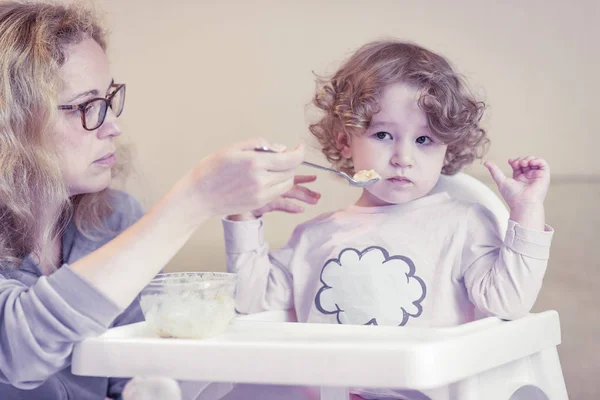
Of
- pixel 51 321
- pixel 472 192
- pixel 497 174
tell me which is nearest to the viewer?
pixel 51 321

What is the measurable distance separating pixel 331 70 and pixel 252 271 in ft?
2.26

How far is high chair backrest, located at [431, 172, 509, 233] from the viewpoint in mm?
1201

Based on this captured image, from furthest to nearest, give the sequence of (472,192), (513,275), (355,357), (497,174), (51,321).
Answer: (472,192), (497,174), (513,275), (51,321), (355,357)

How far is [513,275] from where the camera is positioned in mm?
1025

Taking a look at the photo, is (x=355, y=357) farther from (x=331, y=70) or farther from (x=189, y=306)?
(x=331, y=70)

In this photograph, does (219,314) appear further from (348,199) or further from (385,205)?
(348,199)

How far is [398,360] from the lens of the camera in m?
0.77

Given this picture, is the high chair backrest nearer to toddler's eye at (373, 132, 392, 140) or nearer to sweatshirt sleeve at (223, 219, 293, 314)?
toddler's eye at (373, 132, 392, 140)

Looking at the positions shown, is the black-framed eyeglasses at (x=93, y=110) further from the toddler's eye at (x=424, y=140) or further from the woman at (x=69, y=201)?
the toddler's eye at (x=424, y=140)

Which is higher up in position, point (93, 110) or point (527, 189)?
point (93, 110)

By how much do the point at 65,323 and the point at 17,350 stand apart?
0.09 meters

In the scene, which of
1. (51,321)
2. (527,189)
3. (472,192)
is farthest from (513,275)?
(51,321)

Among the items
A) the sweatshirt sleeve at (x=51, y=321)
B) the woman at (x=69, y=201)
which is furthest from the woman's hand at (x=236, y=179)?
the sweatshirt sleeve at (x=51, y=321)

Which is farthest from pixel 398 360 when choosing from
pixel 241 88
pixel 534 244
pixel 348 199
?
pixel 241 88
